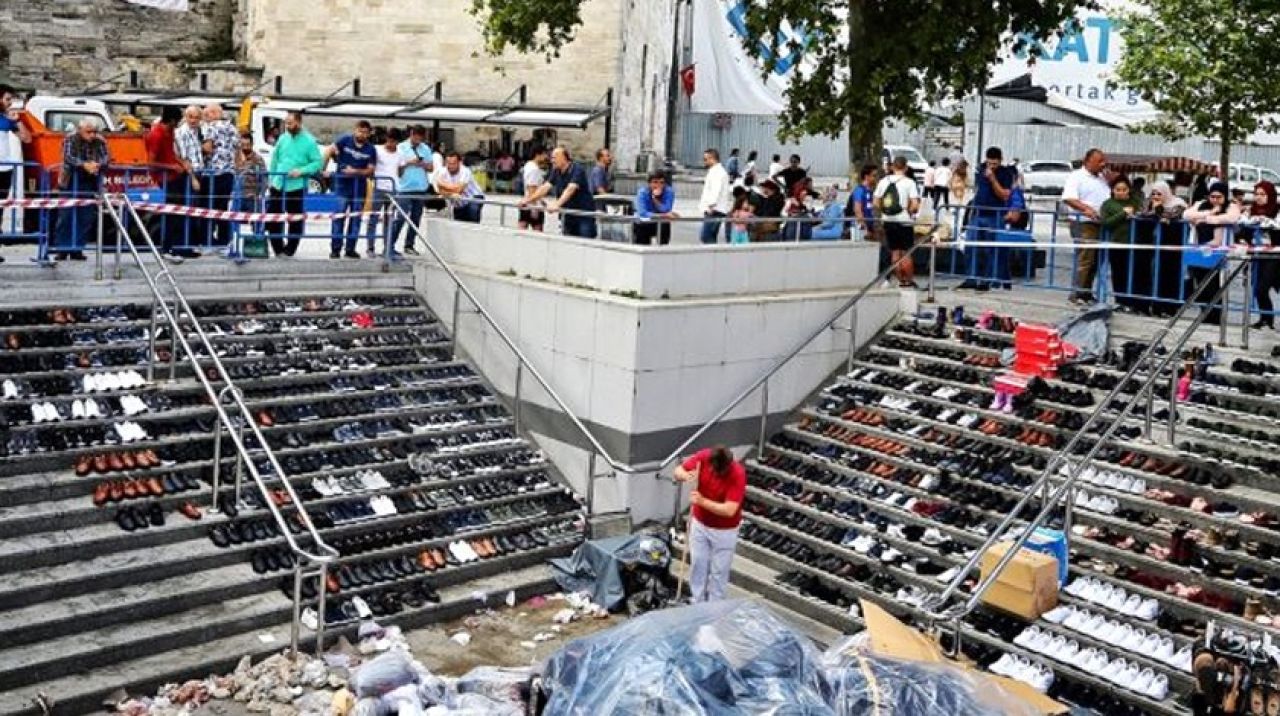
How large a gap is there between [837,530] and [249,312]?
22.1 feet

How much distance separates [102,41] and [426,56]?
9.39 metres

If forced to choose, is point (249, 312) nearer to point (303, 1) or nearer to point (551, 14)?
point (551, 14)

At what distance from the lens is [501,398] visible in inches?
614

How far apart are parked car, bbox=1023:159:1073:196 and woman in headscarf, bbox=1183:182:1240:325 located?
71.8 ft

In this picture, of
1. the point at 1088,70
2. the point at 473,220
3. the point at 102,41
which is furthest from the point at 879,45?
the point at 1088,70

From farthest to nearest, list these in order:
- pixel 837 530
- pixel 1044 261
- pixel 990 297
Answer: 1. pixel 1044 261
2. pixel 990 297
3. pixel 837 530

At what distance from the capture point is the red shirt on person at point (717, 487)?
11320 mm

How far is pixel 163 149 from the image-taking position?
16000 millimetres

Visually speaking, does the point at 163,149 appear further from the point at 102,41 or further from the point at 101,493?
the point at 102,41

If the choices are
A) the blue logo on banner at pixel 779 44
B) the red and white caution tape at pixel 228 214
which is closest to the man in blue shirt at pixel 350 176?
the red and white caution tape at pixel 228 214

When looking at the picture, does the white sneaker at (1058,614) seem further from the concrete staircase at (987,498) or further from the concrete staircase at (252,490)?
the concrete staircase at (252,490)

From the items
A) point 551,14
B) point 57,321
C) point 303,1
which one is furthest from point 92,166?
point 303,1

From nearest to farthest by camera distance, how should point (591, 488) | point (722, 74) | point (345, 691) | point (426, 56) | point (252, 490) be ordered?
point (345, 691) < point (252, 490) < point (591, 488) < point (722, 74) < point (426, 56)

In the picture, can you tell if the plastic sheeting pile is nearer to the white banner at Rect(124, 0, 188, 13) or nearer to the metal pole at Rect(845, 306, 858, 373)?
the metal pole at Rect(845, 306, 858, 373)
